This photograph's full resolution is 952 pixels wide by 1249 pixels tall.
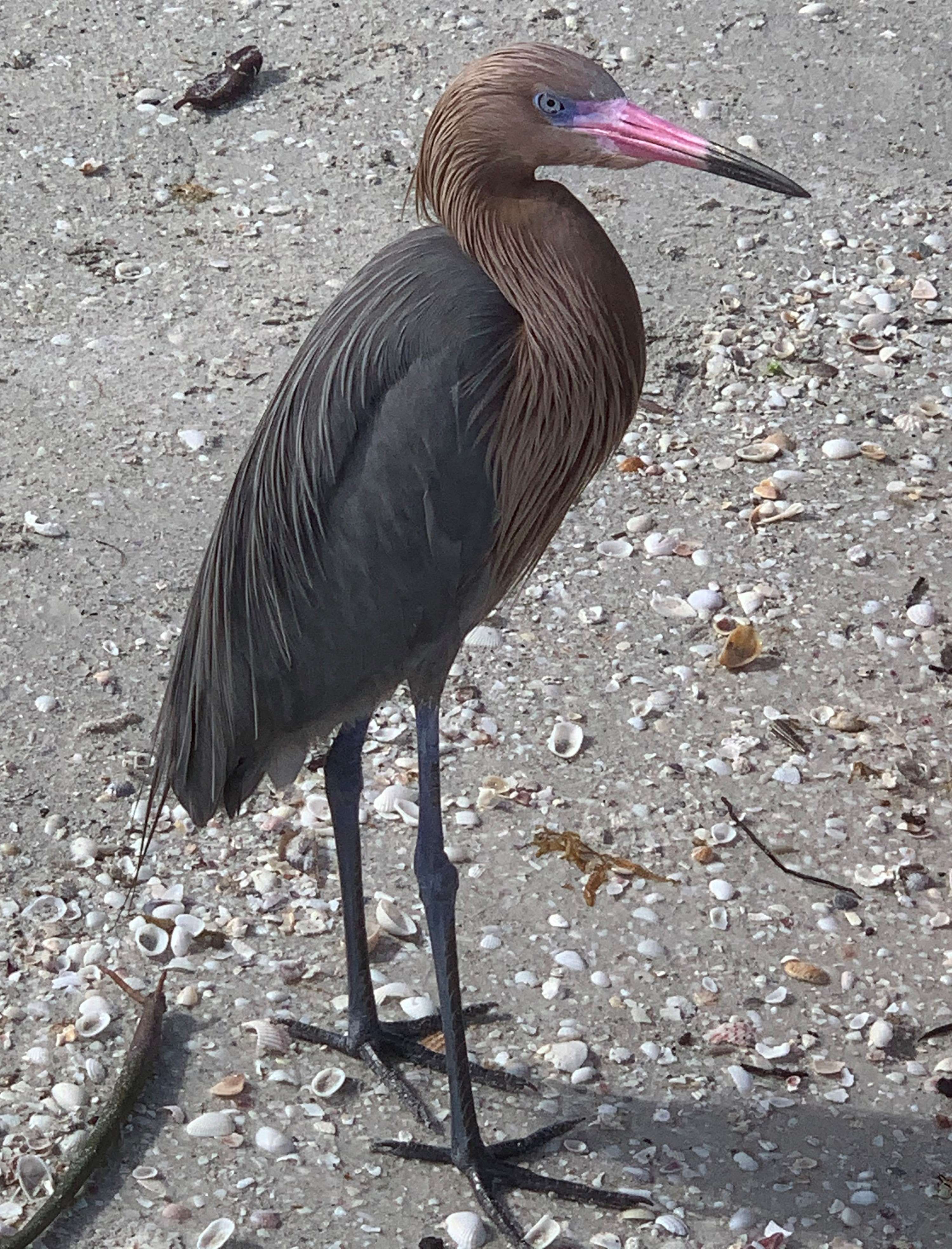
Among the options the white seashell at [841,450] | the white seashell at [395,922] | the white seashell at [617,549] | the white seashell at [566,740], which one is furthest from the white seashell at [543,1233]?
the white seashell at [841,450]

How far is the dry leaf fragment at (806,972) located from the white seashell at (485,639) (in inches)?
49.3

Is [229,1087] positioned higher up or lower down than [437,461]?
lower down

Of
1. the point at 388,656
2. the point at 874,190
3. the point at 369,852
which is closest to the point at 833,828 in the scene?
the point at 369,852

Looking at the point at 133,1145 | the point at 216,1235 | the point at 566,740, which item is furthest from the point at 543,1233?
the point at 566,740

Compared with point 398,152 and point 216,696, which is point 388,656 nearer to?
point 216,696

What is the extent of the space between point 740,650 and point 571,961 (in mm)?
1130

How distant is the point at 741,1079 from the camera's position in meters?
3.19

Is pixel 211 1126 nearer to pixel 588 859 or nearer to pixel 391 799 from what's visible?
pixel 391 799

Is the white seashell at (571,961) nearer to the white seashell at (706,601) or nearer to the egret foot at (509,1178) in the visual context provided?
the egret foot at (509,1178)

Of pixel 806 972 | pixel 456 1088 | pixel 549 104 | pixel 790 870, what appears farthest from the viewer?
pixel 790 870

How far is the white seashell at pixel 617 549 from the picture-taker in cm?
450

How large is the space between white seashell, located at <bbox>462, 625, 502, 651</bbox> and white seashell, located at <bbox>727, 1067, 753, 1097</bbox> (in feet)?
4.69

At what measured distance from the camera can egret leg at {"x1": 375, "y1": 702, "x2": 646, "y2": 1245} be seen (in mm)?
2971

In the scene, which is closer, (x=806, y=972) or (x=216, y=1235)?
(x=216, y=1235)
